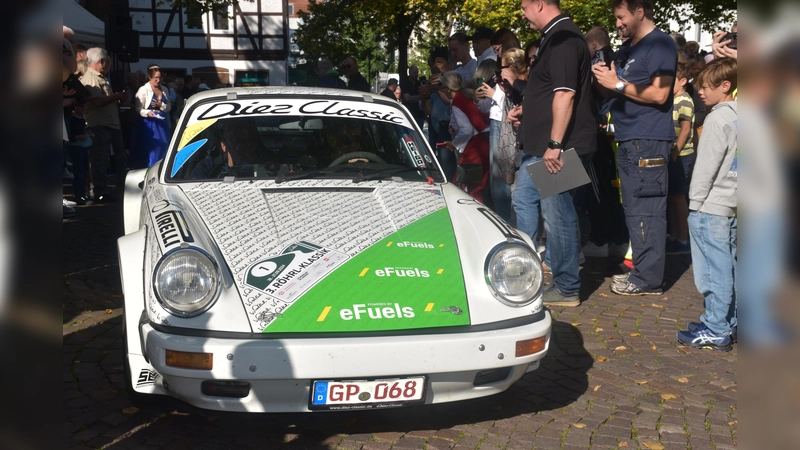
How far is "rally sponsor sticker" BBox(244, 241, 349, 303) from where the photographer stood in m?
3.57

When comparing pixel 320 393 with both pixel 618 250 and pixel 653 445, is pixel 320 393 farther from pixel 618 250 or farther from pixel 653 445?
pixel 618 250

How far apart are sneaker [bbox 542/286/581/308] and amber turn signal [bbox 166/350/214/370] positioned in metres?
3.32

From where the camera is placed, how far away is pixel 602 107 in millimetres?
7535

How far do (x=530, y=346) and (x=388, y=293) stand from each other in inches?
27.2

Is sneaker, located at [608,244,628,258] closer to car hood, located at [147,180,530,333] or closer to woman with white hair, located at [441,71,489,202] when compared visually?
woman with white hair, located at [441,71,489,202]

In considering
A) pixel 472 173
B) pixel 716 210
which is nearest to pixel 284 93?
pixel 716 210

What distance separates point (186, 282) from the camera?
3.47 meters

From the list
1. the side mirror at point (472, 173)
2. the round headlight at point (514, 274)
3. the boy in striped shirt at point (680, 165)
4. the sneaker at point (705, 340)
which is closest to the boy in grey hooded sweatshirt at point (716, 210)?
the sneaker at point (705, 340)

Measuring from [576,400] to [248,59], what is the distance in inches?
1829

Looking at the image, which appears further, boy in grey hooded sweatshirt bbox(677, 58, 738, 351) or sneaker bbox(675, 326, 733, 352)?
sneaker bbox(675, 326, 733, 352)

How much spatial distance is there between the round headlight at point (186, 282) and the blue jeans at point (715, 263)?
3.02 meters

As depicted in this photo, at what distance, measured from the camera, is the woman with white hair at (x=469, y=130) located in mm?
8078

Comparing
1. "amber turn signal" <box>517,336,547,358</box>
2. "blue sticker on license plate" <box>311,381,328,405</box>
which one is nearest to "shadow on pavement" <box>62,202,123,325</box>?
"blue sticker on license plate" <box>311,381,328,405</box>

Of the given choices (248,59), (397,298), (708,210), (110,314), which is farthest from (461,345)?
(248,59)
